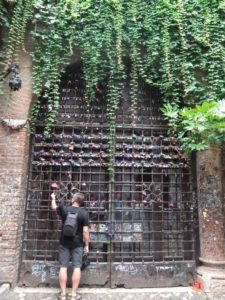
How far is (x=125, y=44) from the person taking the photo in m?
5.41

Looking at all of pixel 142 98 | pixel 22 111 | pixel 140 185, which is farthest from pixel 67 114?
pixel 140 185

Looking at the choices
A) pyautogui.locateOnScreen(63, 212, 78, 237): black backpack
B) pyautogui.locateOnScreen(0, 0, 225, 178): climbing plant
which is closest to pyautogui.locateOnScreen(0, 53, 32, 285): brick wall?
pyautogui.locateOnScreen(0, 0, 225, 178): climbing plant

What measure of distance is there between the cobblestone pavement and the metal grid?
0.49m

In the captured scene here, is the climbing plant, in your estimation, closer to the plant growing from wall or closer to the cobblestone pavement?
the plant growing from wall

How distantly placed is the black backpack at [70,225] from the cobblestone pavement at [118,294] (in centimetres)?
101

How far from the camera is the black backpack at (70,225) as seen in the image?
14.5 feet

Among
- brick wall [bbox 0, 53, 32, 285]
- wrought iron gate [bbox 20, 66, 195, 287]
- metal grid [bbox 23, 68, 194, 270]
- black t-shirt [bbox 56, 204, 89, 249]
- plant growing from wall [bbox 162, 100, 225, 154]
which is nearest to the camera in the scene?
plant growing from wall [bbox 162, 100, 225, 154]

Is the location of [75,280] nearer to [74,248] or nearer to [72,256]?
[72,256]

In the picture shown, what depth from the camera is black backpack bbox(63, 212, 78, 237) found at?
14.5ft

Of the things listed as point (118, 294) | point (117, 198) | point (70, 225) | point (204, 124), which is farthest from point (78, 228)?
point (204, 124)

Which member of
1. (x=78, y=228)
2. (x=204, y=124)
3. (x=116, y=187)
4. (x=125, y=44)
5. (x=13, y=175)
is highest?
(x=125, y=44)

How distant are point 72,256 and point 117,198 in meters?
1.27

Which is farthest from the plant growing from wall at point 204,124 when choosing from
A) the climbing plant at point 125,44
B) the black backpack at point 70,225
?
the black backpack at point 70,225

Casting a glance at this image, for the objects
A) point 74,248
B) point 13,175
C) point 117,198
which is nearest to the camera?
point 74,248
